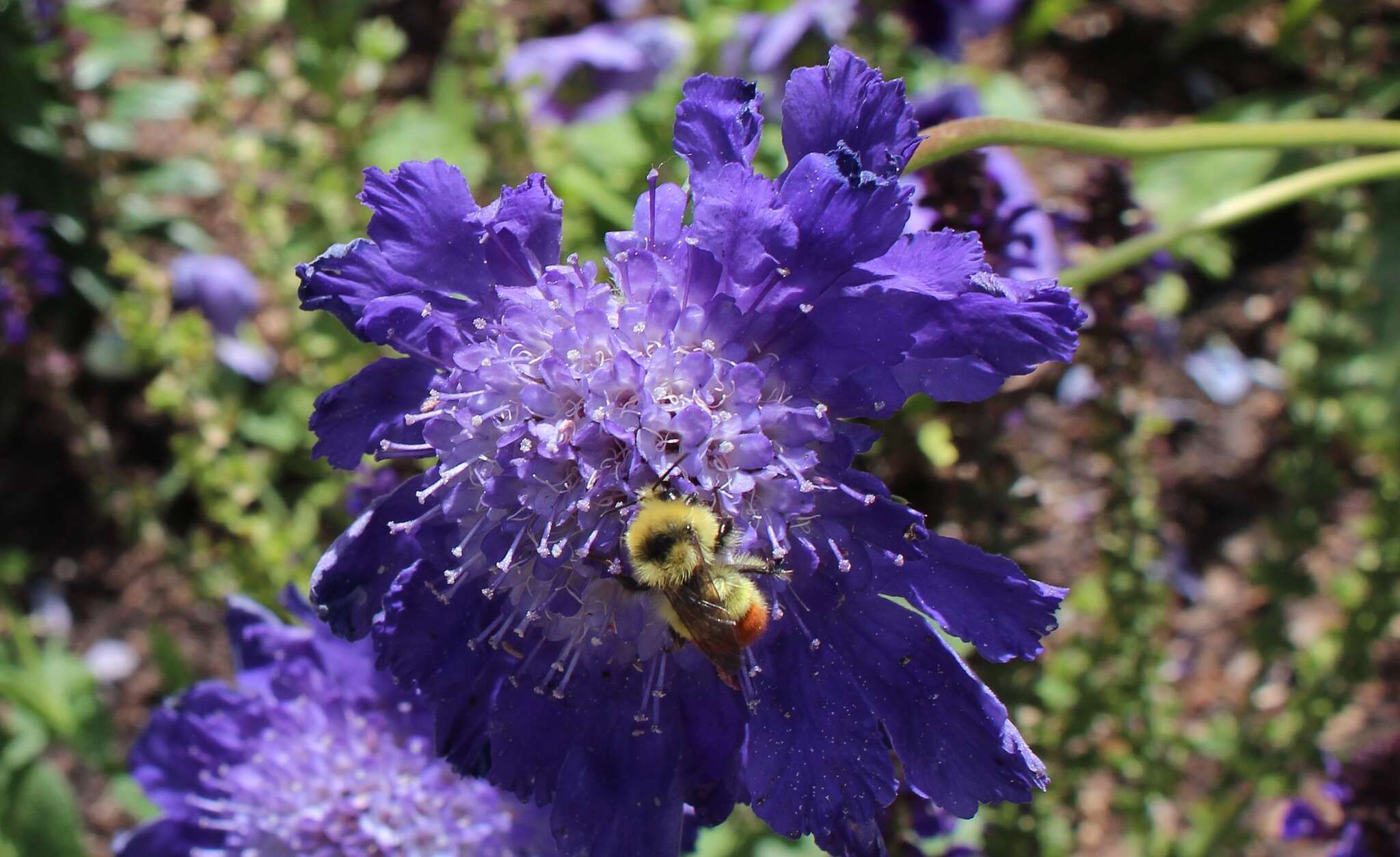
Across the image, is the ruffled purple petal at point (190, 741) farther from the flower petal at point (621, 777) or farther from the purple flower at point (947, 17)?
the purple flower at point (947, 17)

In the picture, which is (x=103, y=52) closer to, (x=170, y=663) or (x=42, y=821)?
(x=170, y=663)

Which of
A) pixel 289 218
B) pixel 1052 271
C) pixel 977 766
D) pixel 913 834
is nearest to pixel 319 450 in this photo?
pixel 977 766

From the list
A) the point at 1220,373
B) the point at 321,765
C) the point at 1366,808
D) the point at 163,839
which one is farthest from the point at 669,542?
the point at 1220,373

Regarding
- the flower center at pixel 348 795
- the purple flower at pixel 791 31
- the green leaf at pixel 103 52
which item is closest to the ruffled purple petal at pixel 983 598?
the flower center at pixel 348 795

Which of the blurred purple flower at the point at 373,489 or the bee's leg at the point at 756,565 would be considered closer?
the bee's leg at the point at 756,565

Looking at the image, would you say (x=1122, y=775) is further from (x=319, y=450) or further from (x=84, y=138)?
(x=84, y=138)

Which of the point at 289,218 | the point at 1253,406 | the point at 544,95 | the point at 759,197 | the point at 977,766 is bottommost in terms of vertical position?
the point at 1253,406

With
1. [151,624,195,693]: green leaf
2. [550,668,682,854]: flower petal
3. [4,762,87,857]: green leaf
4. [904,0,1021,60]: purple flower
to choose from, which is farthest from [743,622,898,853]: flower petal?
[904,0,1021,60]: purple flower
